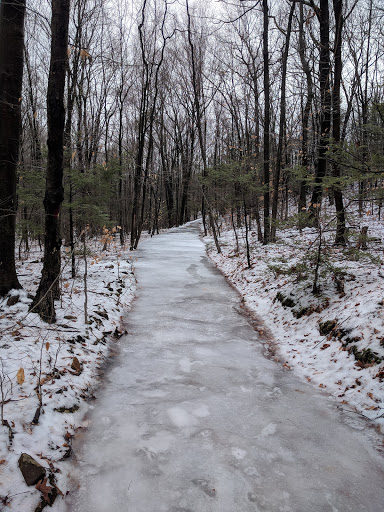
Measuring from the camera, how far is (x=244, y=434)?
303 cm

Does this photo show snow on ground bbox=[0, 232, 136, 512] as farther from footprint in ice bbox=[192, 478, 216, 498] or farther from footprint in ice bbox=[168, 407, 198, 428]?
footprint in ice bbox=[192, 478, 216, 498]

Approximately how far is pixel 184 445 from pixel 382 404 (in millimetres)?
2080

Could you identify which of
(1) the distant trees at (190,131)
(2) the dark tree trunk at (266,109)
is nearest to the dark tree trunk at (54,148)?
(1) the distant trees at (190,131)

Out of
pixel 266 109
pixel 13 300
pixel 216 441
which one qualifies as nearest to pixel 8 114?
pixel 13 300

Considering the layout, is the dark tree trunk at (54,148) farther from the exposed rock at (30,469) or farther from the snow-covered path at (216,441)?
the exposed rock at (30,469)

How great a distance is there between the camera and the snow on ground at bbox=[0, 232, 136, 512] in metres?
2.41

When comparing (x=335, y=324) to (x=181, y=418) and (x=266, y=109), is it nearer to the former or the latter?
(x=181, y=418)

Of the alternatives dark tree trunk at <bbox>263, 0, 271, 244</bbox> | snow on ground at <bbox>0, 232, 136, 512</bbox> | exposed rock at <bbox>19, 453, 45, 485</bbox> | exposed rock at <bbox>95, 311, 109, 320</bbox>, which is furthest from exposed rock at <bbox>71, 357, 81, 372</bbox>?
dark tree trunk at <bbox>263, 0, 271, 244</bbox>

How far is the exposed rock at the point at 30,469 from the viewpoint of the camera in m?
2.24

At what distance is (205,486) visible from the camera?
95.8 inches

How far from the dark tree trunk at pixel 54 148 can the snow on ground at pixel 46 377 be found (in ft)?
1.41

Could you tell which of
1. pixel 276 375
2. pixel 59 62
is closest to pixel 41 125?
pixel 59 62

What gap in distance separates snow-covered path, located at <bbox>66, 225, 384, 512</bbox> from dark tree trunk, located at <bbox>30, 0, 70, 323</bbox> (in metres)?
1.53

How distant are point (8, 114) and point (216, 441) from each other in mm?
5502
